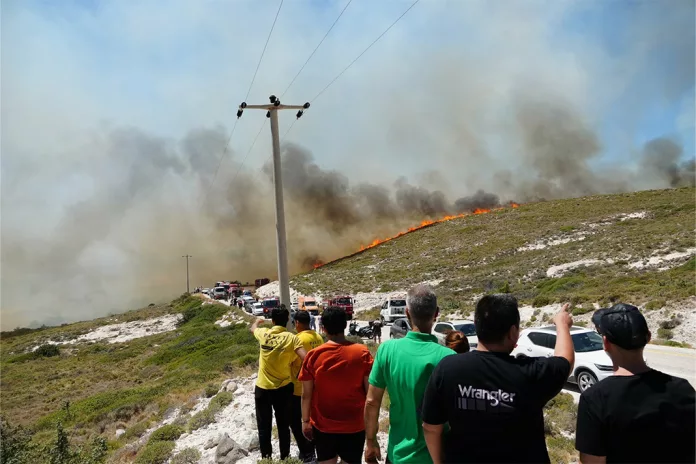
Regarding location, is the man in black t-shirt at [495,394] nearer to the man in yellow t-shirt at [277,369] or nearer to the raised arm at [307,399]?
Result: the raised arm at [307,399]

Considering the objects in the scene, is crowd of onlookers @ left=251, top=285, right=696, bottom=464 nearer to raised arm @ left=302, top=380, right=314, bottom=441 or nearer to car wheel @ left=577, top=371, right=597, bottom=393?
raised arm @ left=302, top=380, right=314, bottom=441

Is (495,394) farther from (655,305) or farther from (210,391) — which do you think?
(655,305)

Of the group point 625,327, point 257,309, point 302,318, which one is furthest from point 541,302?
point 625,327

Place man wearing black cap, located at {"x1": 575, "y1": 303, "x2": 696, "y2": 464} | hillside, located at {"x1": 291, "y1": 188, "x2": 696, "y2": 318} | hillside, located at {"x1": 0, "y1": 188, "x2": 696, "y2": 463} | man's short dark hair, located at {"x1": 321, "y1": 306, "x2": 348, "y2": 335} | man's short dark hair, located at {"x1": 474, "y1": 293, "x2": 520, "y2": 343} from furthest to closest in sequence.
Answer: hillside, located at {"x1": 291, "y1": 188, "x2": 696, "y2": 318}
hillside, located at {"x1": 0, "y1": 188, "x2": 696, "y2": 463}
man's short dark hair, located at {"x1": 321, "y1": 306, "x2": 348, "y2": 335}
man's short dark hair, located at {"x1": 474, "y1": 293, "x2": 520, "y2": 343}
man wearing black cap, located at {"x1": 575, "y1": 303, "x2": 696, "y2": 464}

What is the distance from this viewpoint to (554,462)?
21.9ft

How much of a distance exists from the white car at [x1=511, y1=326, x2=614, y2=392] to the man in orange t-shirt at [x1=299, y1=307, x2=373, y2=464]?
623cm

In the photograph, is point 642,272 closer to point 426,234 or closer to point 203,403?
point 203,403

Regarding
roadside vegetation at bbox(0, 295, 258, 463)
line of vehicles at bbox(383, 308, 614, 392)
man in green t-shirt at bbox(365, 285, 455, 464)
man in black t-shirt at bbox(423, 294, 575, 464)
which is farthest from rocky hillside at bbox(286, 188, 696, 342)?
man in black t-shirt at bbox(423, 294, 575, 464)

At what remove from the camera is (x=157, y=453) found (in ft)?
30.2

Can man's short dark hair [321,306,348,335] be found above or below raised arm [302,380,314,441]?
above

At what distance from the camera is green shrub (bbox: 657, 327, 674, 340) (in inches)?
710

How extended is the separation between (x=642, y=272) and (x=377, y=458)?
3159cm

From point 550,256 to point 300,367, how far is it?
4481cm

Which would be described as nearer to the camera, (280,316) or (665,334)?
(280,316)
